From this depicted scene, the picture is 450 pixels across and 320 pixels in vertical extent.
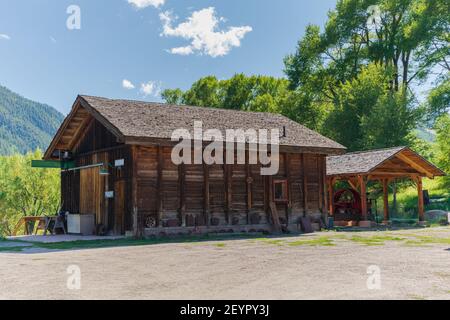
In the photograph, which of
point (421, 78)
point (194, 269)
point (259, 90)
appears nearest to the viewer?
point (194, 269)

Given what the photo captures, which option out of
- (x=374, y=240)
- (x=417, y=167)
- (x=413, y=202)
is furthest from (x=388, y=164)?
(x=413, y=202)

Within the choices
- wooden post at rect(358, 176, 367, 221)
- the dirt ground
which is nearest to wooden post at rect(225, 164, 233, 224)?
the dirt ground

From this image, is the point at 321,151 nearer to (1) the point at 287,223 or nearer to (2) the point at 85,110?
(1) the point at 287,223

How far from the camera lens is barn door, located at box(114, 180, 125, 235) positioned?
2153 cm

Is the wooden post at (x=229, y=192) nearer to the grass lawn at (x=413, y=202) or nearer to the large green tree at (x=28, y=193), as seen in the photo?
the grass lawn at (x=413, y=202)

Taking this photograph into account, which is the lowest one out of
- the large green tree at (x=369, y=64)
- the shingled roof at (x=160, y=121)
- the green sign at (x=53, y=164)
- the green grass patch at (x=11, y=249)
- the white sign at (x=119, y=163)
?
the green grass patch at (x=11, y=249)

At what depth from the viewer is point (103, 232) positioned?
22.5 metres

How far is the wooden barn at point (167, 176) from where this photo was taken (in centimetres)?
2083

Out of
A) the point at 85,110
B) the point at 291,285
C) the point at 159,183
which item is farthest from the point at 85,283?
the point at 85,110

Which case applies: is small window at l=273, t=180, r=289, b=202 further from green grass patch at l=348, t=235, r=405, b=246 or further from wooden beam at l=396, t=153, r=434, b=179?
wooden beam at l=396, t=153, r=434, b=179

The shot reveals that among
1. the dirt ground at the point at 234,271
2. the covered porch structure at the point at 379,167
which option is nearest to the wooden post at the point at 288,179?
the covered porch structure at the point at 379,167

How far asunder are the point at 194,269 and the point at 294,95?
42889 millimetres

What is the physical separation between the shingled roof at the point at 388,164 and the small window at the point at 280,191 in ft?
16.7

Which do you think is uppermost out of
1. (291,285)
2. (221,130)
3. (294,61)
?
(294,61)
